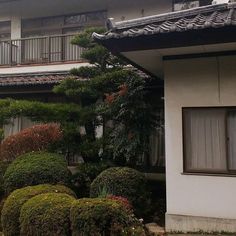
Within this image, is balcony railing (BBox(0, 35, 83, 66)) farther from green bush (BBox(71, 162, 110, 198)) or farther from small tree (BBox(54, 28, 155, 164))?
green bush (BBox(71, 162, 110, 198))

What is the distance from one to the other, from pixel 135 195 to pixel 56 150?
3.14 meters

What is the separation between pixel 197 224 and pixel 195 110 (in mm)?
2428

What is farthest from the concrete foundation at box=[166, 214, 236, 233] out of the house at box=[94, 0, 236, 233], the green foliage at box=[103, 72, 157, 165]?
the green foliage at box=[103, 72, 157, 165]

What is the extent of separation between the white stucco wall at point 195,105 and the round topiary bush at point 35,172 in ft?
8.93

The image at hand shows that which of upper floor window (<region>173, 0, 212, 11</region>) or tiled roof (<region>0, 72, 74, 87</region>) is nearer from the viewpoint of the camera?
tiled roof (<region>0, 72, 74, 87</region>)

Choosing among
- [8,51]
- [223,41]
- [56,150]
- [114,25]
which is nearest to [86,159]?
[56,150]

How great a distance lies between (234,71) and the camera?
8.34 meters

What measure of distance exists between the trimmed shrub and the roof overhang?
9.96 feet

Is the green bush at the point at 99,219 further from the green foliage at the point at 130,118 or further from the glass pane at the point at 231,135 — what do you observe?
the green foliage at the point at 130,118

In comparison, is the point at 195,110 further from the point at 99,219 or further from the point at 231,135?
the point at 99,219

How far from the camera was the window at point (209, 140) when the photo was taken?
330 inches

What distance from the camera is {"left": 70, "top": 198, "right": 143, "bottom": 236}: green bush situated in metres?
6.46

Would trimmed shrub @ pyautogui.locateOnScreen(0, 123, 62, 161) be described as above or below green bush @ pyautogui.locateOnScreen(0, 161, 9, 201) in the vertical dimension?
above

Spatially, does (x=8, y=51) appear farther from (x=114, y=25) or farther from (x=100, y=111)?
(x=114, y=25)
